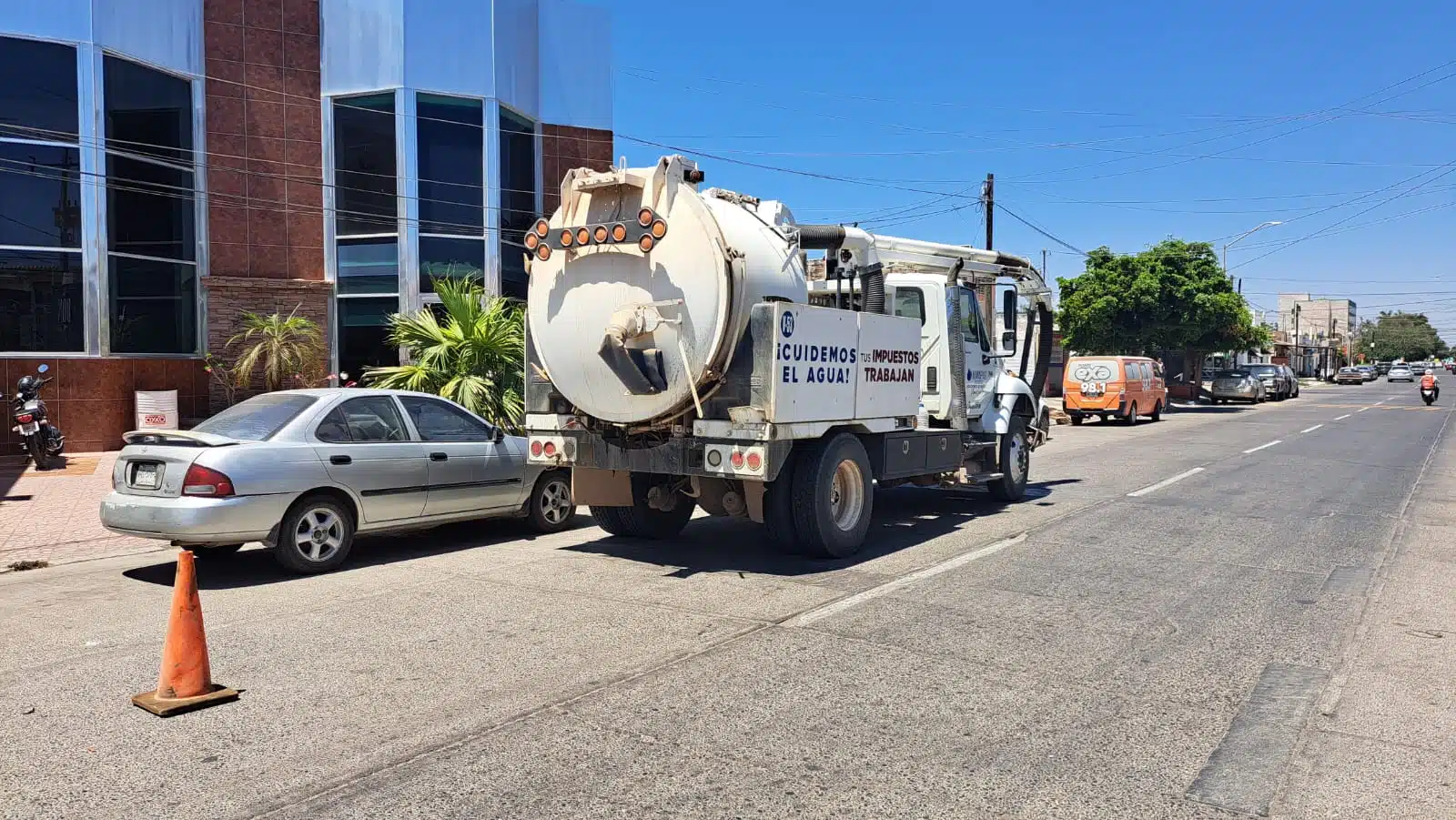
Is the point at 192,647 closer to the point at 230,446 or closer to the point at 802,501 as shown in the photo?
the point at 230,446

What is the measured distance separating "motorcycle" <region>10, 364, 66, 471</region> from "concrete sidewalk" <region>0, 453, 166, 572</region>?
0.26 m

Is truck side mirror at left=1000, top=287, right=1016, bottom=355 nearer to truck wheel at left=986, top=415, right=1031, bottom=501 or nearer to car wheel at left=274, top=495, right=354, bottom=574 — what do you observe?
truck wheel at left=986, top=415, right=1031, bottom=501

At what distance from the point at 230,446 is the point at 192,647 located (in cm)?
322

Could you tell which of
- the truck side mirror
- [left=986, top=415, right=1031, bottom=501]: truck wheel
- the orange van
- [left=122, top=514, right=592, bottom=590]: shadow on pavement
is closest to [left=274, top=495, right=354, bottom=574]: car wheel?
[left=122, top=514, right=592, bottom=590]: shadow on pavement

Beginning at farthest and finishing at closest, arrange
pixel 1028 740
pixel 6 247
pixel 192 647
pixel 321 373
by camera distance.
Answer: pixel 321 373 → pixel 6 247 → pixel 192 647 → pixel 1028 740

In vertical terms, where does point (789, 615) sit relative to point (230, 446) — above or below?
below

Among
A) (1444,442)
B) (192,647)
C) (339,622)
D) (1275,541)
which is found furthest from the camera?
(1444,442)

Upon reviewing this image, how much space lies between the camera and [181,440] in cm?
799

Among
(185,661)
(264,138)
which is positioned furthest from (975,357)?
(264,138)

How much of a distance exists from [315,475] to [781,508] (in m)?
3.78

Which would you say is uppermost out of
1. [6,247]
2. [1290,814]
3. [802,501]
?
[6,247]

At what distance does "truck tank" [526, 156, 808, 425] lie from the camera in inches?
309

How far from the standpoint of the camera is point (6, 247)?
53.4 ft

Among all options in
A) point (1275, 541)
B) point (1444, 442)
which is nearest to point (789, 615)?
point (1275, 541)
